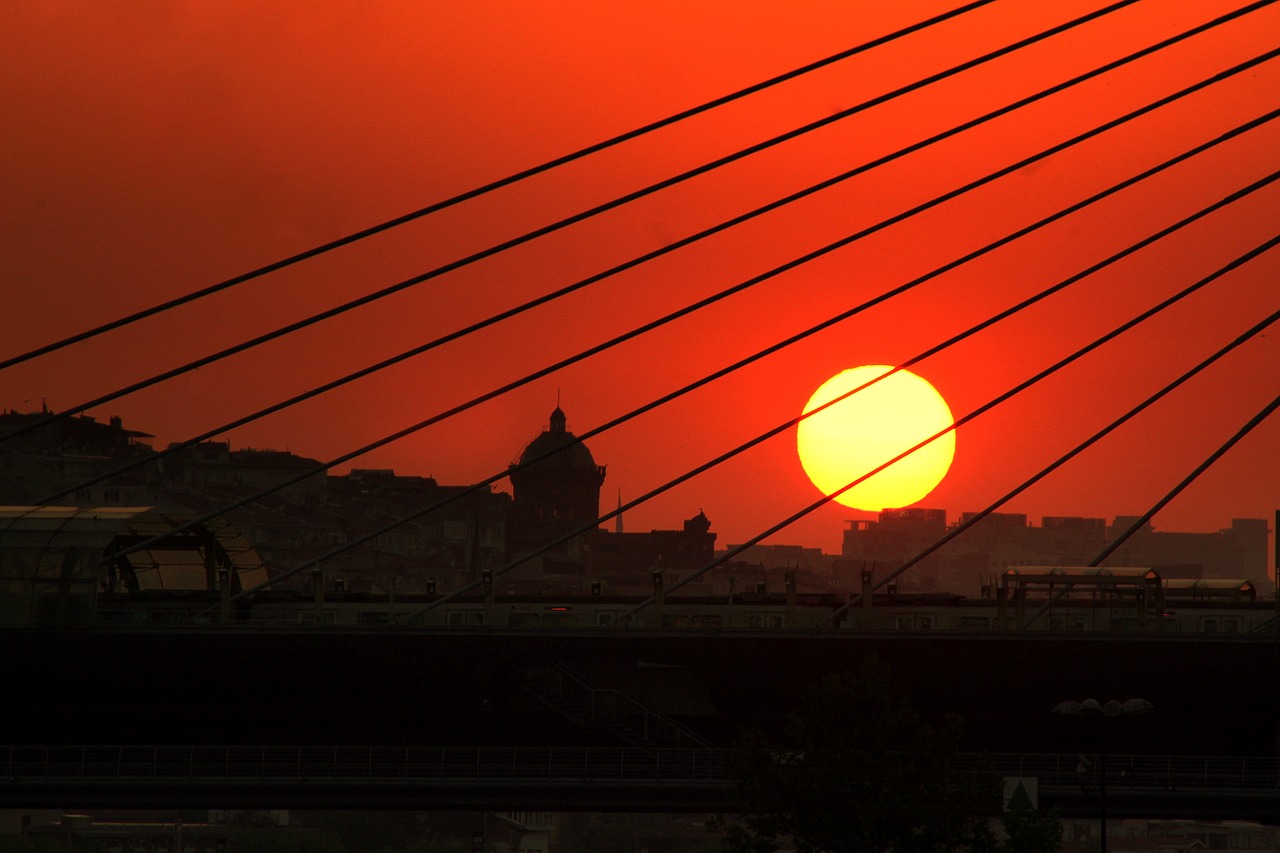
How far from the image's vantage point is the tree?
2880 cm

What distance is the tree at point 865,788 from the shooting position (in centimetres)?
2880

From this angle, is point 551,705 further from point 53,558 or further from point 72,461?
point 72,461

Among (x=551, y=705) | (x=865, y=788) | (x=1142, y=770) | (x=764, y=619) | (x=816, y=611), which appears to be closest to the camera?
(x=865, y=788)

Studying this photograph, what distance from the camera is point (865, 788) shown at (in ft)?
96.5

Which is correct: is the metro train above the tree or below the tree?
above

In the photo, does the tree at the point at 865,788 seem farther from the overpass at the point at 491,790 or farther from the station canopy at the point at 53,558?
the station canopy at the point at 53,558

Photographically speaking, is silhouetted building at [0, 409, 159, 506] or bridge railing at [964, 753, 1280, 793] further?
silhouetted building at [0, 409, 159, 506]

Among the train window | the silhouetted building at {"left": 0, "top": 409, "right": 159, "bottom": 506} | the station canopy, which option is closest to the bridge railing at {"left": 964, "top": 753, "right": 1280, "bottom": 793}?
the train window

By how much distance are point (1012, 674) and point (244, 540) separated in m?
29.9

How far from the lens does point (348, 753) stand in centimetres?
3922

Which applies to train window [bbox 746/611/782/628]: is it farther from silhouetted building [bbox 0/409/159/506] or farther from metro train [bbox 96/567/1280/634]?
silhouetted building [bbox 0/409/159/506]

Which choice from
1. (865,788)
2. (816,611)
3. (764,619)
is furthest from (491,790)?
(816,611)

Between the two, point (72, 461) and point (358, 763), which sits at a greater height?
point (72, 461)

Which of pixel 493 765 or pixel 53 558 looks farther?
pixel 53 558
